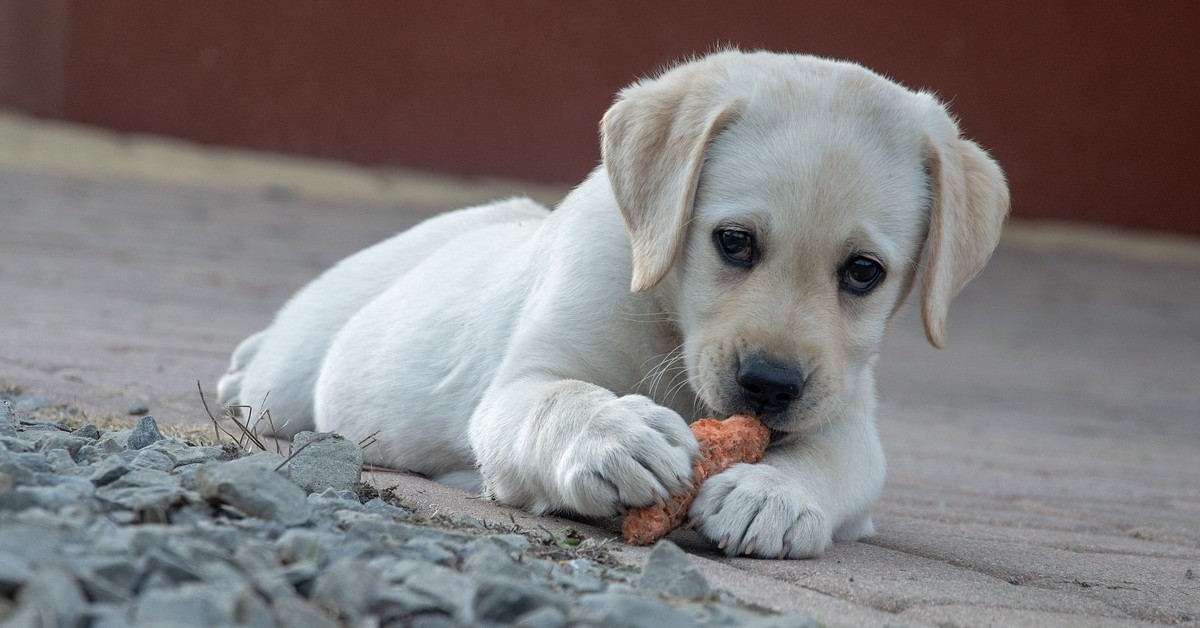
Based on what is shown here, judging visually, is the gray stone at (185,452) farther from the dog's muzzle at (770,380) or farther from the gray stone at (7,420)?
the dog's muzzle at (770,380)

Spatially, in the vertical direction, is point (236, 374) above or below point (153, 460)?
below

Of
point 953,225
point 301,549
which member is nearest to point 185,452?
point 301,549

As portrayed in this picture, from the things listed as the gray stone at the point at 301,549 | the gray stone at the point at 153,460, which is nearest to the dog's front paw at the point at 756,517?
the gray stone at the point at 301,549

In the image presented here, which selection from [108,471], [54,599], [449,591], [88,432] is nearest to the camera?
[54,599]

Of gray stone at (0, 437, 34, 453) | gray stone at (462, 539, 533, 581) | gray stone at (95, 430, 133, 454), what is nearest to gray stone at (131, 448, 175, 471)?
gray stone at (95, 430, 133, 454)

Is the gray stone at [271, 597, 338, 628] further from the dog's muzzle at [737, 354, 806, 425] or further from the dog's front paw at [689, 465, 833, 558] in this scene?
the dog's muzzle at [737, 354, 806, 425]

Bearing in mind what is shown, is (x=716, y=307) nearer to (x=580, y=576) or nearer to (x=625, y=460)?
(x=625, y=460)
